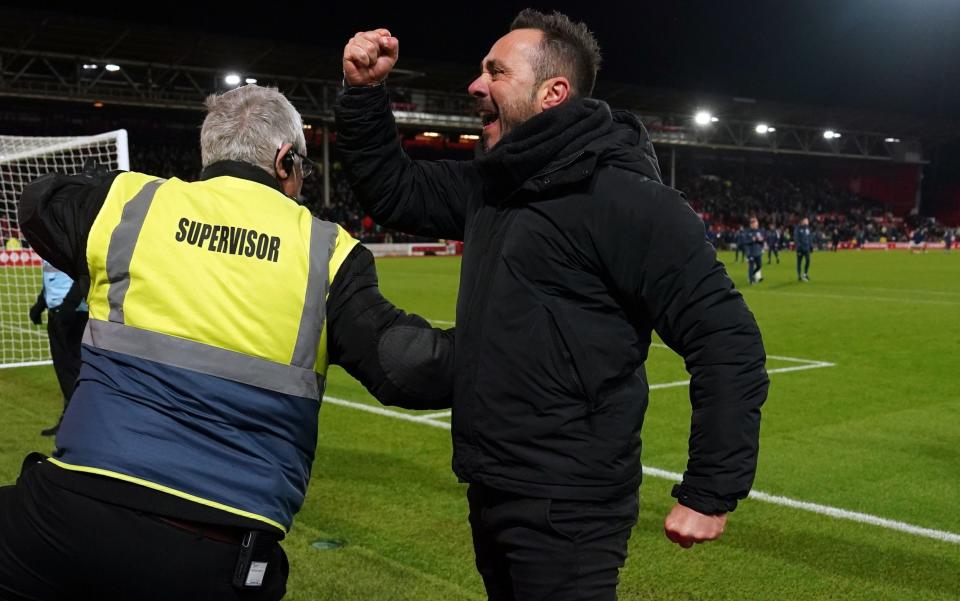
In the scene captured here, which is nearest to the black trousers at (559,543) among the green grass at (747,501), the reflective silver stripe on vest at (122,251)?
the reflective silver stripe on vest at (122,251)

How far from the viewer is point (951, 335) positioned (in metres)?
13.7

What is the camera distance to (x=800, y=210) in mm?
63250

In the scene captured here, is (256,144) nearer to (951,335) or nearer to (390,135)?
(390,135)

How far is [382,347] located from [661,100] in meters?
52.9

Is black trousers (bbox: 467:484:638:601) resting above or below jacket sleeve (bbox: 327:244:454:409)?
below

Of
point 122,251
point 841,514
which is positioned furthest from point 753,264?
point 122,251

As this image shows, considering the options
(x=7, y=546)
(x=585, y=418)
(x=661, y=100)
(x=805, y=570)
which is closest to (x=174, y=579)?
(x=7, y=546)

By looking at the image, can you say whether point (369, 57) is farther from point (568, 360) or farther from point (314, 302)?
point (568, 360)

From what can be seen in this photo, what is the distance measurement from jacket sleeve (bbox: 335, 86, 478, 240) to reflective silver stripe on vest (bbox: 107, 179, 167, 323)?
79 cm

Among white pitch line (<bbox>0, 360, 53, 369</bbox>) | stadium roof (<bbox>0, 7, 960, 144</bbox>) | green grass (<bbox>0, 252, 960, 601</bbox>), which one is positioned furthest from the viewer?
stadium roof (<bbox>0, 7, 960, 144</bbox>)

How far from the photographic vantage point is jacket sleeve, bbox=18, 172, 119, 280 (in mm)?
2266

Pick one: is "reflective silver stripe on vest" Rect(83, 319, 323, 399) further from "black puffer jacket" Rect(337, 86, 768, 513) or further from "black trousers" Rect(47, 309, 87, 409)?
"black trousers" Rect(47, 309, 87, 409)

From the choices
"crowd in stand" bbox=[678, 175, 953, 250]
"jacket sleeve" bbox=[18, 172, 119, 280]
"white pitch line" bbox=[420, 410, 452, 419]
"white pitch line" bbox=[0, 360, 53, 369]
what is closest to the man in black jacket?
"jacket sleeve" bbox=[18, 172, 119, 280]

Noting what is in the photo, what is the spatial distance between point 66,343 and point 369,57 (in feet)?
19.1
